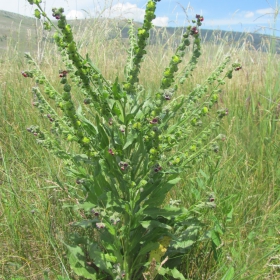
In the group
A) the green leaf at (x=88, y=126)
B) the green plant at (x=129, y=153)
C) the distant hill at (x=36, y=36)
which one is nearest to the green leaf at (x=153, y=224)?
the green plant at (x=129, y=153)

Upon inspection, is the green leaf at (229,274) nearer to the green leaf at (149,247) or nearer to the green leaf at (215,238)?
the green leaf at (215,238)

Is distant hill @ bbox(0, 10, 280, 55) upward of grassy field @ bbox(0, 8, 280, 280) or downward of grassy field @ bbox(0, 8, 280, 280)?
upward

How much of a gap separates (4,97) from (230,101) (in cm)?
237

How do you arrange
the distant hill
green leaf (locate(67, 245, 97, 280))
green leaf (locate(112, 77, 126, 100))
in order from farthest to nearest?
1. the distant hill
2. green leaf (locate(67, 245, 97, 280))
3. green leaf (locate(112, 77, 126, 100))

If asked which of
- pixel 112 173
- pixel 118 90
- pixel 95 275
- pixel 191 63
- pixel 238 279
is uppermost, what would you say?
pixel 191 63

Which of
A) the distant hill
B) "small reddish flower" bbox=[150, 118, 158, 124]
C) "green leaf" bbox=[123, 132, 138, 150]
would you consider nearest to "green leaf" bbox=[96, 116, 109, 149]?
"green leaf" bbox=[123, 132, 138, 150]

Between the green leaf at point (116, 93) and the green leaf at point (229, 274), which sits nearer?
the green leaf at point (116, 93)

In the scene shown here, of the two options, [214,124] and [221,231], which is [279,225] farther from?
[214,124]

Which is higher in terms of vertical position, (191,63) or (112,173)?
(191,63)

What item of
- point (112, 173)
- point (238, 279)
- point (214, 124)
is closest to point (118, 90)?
point (112, 173)

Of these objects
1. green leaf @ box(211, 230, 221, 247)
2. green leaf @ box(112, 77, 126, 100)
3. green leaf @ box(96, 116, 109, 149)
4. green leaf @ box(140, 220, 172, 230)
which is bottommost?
green leaf @ box(211, 230, 221, 247)

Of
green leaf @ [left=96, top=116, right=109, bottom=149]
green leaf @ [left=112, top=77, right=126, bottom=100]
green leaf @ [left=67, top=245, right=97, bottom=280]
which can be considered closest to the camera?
green leaf @ [left=112, top=77, right=126, bottom=100]

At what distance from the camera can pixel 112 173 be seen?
151 cm

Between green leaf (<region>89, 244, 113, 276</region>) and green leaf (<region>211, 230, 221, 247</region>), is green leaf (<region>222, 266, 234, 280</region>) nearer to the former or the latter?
green leaf (<region>211, 230, 221, 247</region>)
